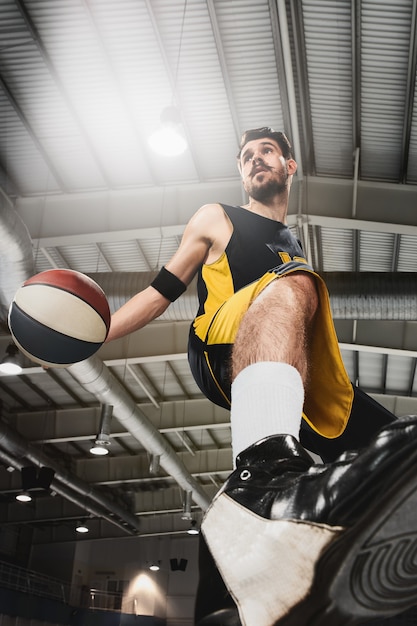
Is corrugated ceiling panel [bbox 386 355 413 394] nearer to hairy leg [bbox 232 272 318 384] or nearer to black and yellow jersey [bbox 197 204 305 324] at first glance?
black and yellow jersey [bbox 197 204 305 324]

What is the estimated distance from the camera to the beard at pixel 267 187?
2.18 m

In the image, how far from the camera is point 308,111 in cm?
821

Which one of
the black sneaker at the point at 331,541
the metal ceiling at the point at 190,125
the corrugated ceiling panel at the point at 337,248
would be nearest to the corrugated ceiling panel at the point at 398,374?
the metal ceiling at the point at 190,125

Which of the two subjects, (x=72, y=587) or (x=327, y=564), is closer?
(x=327, y=564)

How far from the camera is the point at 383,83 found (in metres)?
7.58

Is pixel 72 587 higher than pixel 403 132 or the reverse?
the reverse

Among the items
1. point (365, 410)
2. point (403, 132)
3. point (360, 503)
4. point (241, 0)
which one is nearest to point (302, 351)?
point (365, 410)

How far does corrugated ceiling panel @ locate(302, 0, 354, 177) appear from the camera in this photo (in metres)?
6.84

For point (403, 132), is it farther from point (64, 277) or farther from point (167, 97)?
point (64, 277)

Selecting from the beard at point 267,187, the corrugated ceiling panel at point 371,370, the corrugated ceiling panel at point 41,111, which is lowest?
the beard at point 267,187

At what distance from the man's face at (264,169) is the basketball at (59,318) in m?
0.69

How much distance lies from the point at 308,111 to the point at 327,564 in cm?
789

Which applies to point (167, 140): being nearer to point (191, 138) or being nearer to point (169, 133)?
point (169, 133)

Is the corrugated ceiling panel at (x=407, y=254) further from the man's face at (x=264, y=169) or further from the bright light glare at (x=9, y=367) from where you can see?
the man's face at (x=264, y=169)
